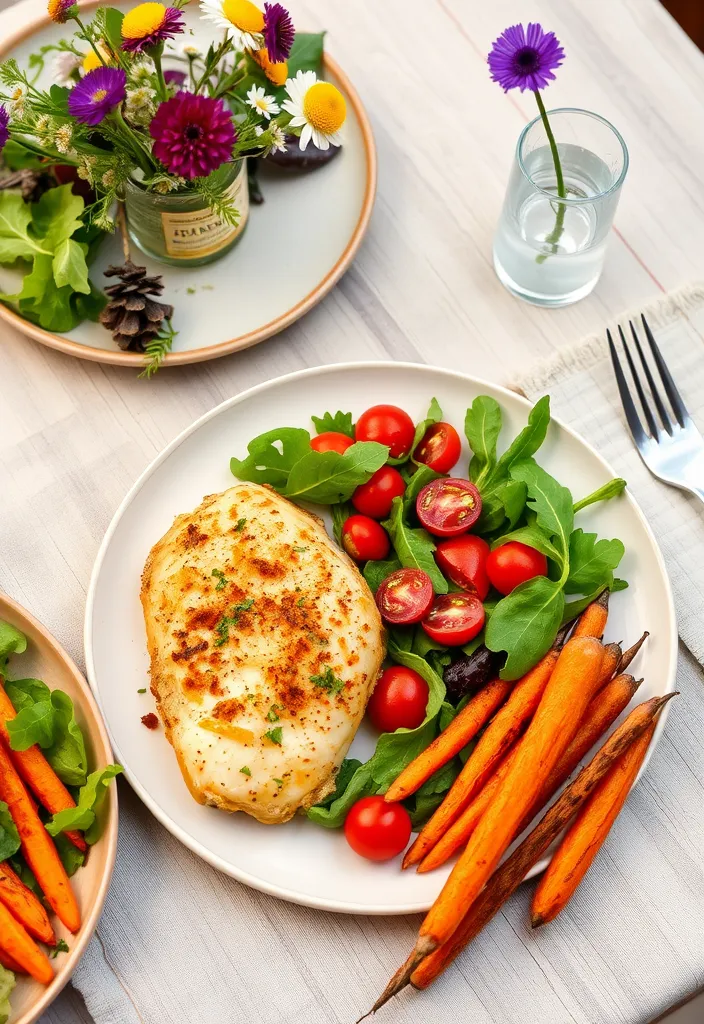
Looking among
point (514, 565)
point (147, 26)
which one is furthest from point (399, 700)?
point (147, 26)

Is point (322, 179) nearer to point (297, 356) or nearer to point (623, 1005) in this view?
point (297, 356)

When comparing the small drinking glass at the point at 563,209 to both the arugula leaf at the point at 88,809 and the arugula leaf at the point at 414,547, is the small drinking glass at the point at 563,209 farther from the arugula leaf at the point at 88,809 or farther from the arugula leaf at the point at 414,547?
the arugula leaf at the point at 88,809

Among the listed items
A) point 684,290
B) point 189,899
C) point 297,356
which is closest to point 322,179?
point 297,356

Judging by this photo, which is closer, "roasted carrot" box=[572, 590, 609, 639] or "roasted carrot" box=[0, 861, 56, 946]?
"roasted carrot" box=[0, 861, 56, 946]

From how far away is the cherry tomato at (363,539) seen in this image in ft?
7.04

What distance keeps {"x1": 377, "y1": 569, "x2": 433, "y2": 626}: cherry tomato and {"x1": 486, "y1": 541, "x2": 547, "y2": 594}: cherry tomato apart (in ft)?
0.49

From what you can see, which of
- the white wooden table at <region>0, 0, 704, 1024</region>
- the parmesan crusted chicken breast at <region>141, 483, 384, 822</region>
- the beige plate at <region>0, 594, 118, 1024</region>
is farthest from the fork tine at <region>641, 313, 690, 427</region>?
the beige plate at <region>0, 594, 118, 1024</region>

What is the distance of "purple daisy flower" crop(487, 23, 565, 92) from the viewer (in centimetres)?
203

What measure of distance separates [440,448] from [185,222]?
0.79 metres

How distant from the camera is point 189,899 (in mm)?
2012

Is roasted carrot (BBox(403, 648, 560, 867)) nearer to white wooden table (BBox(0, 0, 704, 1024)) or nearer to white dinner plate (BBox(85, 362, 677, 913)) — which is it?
white dinner plate (BBox(85, 362, 677, 913))

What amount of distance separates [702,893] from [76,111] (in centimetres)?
202

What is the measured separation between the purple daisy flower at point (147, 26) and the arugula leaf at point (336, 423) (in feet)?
2.76

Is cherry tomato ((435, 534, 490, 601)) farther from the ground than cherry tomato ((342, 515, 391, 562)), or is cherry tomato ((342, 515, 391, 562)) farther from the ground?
cherry tomato ((342, 515, 391, 562))
